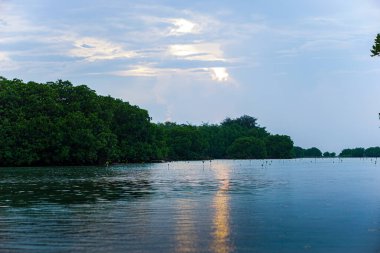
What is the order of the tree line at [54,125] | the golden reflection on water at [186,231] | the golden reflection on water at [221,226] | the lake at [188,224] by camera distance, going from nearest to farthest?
1. the golden reflection on water at [186,231]
2. the golden reflection on water at [221,226]
3. the lake at [188,224]
4. the tree line at [54,125]

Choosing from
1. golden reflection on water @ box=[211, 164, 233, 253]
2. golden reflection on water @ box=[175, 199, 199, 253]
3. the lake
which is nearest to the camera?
golden reflection on water @ box=[175, 199, 199, 253]

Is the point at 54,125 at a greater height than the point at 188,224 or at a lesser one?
greater

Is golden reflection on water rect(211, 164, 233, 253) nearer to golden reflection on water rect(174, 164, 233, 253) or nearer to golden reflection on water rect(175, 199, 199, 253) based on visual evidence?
golden reflection on water rect(174, 164, 233, 253)

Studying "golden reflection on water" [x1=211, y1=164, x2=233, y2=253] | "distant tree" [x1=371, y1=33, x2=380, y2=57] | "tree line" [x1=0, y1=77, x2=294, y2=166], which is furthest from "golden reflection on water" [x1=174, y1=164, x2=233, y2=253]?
"tree line" [x1=0, y1=77, x2=294, y2=166]

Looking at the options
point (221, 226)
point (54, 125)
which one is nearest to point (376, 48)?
point (221, 226)

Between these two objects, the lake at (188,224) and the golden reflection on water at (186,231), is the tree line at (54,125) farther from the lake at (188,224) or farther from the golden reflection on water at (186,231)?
the golden reflection on water at (186,231)

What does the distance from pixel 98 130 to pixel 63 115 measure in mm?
9929

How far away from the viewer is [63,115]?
14000 cm

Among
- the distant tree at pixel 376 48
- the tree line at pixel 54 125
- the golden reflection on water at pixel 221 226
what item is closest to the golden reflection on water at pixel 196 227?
the golden reflection on water at pixel 221 226

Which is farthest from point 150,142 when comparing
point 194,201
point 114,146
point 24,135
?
point 194,201

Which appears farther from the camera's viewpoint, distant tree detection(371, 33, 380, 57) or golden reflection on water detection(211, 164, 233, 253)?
distant tree detection(371, 33, 380, 57)

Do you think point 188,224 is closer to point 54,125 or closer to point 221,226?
point 221,226

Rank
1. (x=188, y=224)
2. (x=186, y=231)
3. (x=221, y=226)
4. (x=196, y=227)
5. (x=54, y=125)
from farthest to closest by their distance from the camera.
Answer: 1. (x=54, y=125)
2. (x=188, y=224)
3. (x=221, y=226)
4. (x=196, y=227)
5. (x=186, y=231)

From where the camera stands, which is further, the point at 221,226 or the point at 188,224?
the point at 188,224
